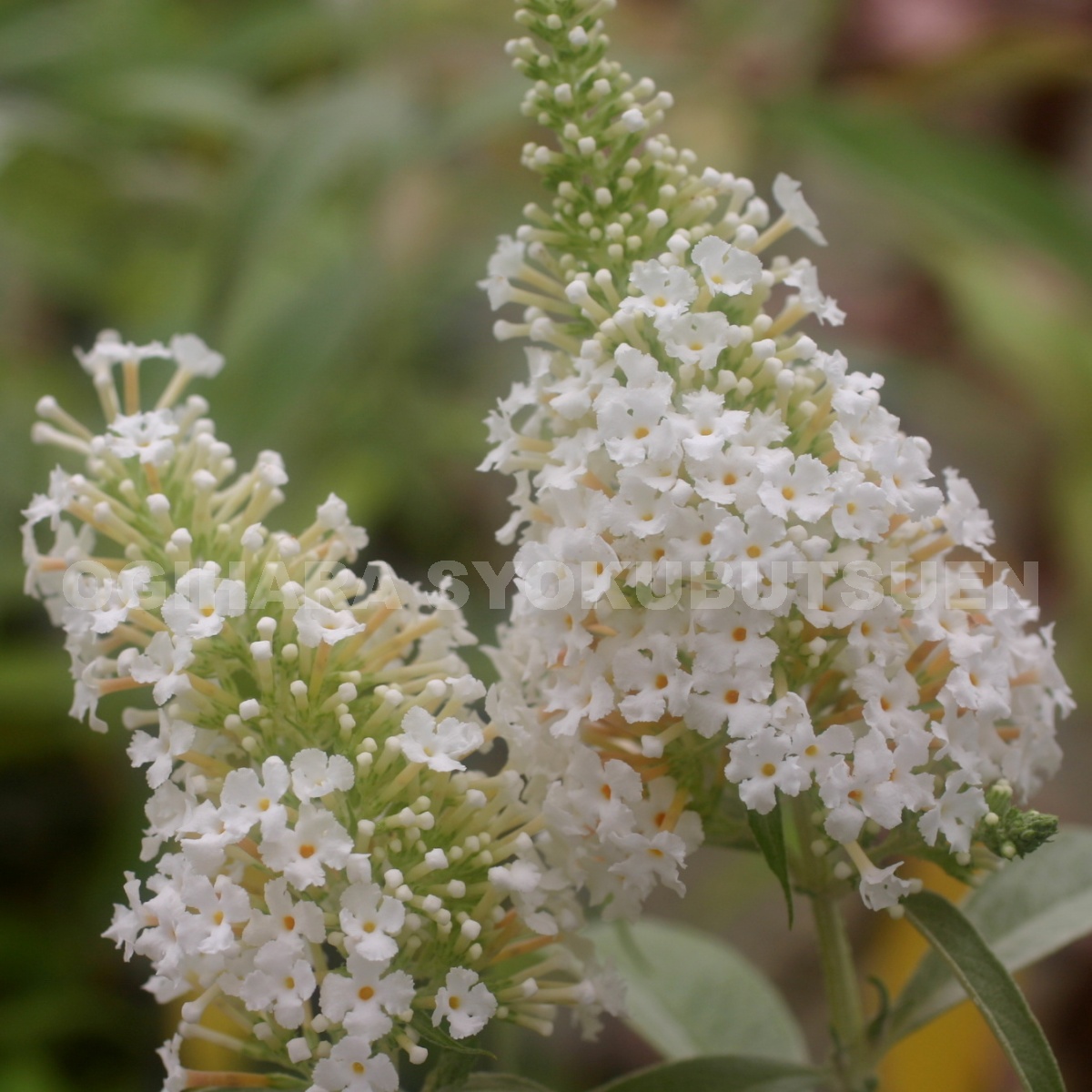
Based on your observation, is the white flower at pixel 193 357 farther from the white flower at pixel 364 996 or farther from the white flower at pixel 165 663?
the white flower at pixel 364 996

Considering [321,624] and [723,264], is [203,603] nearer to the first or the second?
[321,624]

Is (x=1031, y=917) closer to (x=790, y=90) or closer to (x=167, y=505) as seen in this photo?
(x=167, y=505)

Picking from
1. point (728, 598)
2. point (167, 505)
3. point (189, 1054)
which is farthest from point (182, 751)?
point (189, 1054)

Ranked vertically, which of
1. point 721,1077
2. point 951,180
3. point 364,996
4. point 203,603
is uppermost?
point 951,180

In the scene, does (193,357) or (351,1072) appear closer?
(351,1072)

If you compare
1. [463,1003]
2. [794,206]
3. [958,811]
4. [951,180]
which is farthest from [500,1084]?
[951,180]

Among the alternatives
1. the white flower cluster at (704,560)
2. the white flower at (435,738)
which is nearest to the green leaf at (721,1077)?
the white flower cluster at (704,560)
